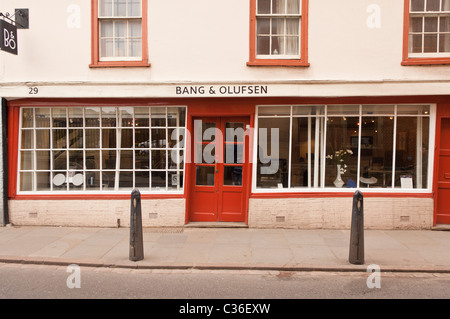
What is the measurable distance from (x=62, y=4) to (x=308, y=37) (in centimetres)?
576

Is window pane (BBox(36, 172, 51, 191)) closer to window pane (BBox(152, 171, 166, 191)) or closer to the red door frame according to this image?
window pane (BBox(152, 171, 166, 191))

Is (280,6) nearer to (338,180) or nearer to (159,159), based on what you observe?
(338,180)

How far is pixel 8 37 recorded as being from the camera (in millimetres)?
7320

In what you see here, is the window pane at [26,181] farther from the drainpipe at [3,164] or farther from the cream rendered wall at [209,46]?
the cream rendered wall at [209,46]

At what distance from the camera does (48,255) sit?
6102 mm

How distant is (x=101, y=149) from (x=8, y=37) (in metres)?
3.10

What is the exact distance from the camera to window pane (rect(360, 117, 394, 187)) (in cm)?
794

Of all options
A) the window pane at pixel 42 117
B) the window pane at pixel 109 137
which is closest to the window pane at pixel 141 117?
the window pane at pixel 109 137

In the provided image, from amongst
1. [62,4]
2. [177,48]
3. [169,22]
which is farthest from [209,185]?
[62,4]

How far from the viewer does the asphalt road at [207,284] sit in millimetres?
4664

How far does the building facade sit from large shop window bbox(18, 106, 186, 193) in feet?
0.11

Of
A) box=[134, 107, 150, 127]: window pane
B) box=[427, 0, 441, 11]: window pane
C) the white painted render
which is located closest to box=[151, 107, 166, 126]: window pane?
box=[134, 107, 150, 127]: window pane

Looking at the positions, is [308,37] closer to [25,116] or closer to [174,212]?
[174,212]

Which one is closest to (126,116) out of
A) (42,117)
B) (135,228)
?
(42,117)
